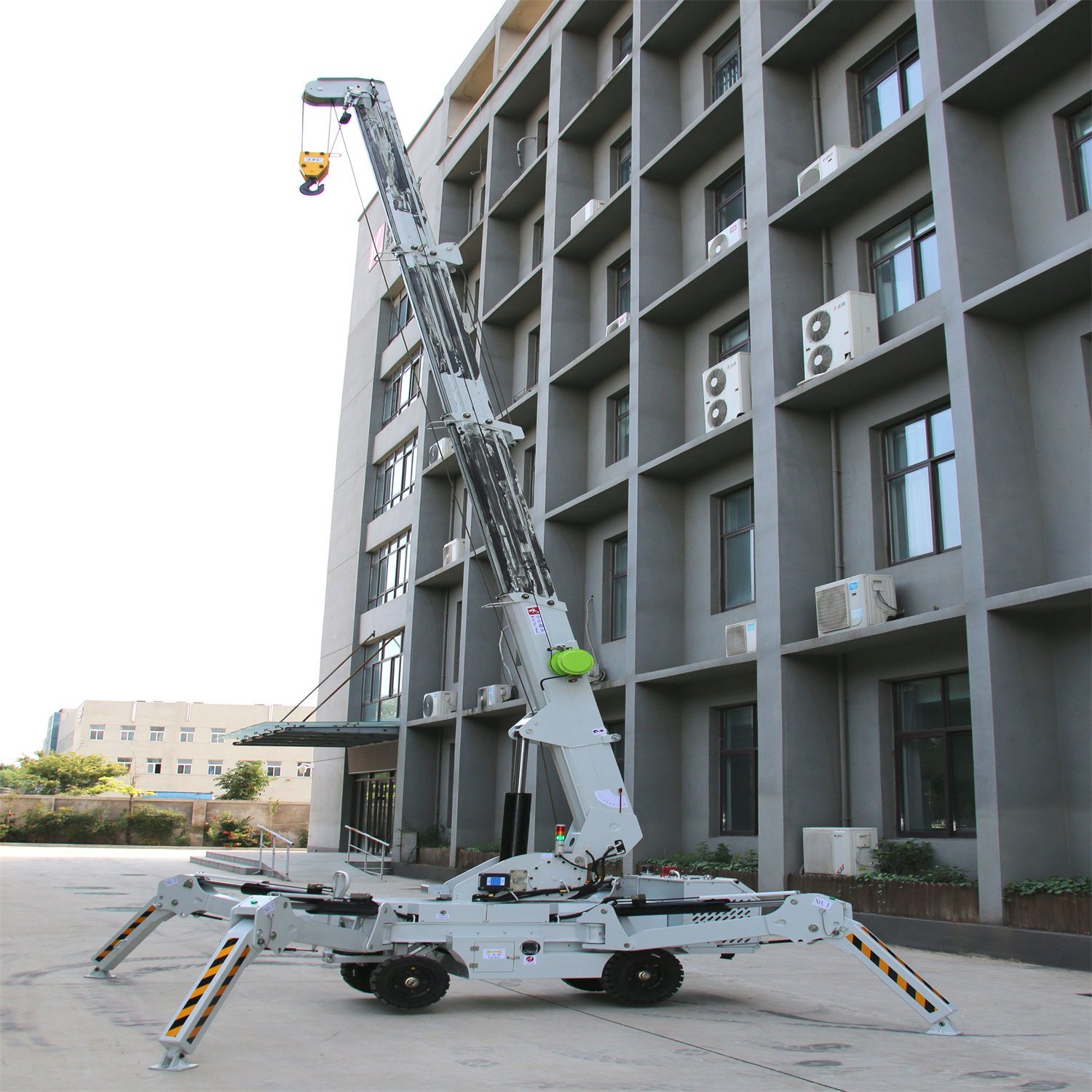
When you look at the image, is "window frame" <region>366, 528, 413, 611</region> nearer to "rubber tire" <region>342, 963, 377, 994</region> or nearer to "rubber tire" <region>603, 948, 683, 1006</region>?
"rubber tire" <region>342, 963, 377, 994</region>

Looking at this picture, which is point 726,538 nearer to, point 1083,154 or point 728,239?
point 728,239

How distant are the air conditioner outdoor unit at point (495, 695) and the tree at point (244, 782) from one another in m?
43.9

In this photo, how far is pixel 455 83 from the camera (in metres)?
36.2

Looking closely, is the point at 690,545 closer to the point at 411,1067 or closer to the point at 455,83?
the point at 411,1067

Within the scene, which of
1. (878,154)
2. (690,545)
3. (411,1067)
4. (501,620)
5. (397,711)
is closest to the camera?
(411,1067)

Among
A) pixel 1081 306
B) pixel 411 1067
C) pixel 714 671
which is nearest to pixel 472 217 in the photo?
pixel 714 671

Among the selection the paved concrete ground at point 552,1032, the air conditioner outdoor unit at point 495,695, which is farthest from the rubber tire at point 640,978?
the air conditioner outdoor unit at point 495,695

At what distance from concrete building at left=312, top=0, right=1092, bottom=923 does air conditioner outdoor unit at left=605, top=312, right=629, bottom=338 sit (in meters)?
0.15

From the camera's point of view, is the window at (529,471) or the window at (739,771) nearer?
the window at (739,771)

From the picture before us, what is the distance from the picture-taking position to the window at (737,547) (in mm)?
19062

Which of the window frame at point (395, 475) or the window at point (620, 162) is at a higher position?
the window at point (620, 162)

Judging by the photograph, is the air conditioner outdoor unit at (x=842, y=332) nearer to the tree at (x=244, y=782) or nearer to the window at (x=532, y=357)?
the window at (x=532, y=357)

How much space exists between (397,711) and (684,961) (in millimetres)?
20723

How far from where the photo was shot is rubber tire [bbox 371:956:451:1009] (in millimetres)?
8648
